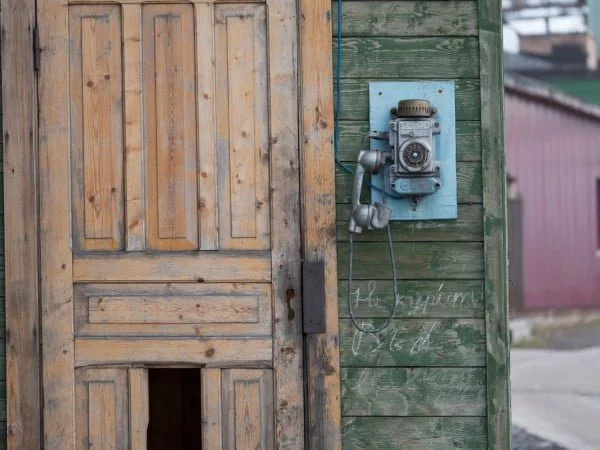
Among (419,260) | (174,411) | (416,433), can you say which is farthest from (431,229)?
(174,411)

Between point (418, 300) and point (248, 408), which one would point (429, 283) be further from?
point (248, 408)

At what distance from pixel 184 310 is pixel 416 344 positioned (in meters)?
0.92

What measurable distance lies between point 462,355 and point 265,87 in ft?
4.29

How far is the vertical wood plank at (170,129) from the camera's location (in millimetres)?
4188

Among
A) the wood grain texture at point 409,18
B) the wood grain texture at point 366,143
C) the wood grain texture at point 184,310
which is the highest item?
the wood grain texture at point 409,18

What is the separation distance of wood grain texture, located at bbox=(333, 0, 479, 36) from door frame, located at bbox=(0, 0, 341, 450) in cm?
11

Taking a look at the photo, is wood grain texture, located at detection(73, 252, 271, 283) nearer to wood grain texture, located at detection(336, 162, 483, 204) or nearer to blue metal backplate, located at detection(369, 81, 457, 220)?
wood grain texture, located at detection(336, 162, 483, 204)

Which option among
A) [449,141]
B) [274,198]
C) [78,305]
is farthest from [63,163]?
[449,141]

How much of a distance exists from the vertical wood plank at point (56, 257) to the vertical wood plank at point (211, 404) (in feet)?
1.70

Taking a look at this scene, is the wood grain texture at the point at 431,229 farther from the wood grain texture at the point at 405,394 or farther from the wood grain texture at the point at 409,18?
the wood grain texture at the point at 409,18

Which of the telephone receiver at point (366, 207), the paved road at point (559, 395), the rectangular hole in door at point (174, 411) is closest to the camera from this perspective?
the telephone receiver at point (366, 207)

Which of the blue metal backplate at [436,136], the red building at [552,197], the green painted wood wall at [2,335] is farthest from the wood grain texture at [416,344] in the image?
the red building at [552,197]

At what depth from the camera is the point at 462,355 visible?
4203 millimetres

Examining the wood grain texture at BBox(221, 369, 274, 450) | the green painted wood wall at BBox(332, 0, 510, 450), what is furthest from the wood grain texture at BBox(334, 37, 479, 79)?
the wood grain texture at BBox(221, 369, 274, 450)
